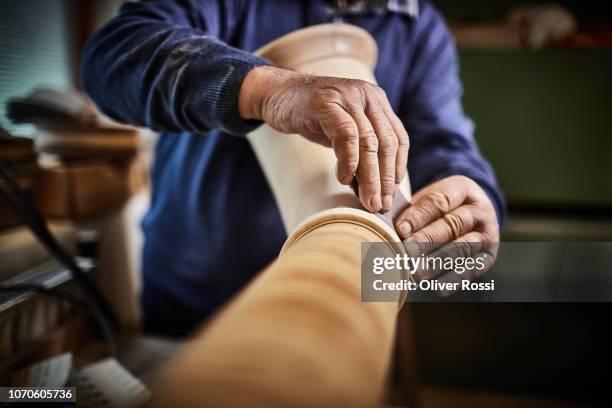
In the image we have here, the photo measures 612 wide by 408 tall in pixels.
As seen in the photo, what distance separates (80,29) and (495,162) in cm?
76

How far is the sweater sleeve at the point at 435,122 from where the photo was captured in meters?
0.33

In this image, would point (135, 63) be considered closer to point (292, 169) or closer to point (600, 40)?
point (292, 169)

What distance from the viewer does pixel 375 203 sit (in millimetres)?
227

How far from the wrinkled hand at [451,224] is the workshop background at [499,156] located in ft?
0.92

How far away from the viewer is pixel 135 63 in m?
0.31

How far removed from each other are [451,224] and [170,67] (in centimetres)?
19

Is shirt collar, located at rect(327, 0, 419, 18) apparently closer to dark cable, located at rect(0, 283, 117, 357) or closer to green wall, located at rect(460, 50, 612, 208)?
dark cable, located at rect(0, 283, 117, 357)

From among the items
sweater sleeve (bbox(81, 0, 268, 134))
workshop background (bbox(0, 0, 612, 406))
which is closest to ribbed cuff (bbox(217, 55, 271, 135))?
sweater sleeve (bbox(81, 0, 268, 134))

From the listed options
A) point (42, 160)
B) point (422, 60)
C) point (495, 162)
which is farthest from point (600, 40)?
point (42, 160)

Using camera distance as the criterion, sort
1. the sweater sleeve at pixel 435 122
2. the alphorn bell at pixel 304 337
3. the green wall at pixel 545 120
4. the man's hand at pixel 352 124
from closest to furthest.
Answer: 1. the alphorn bell at pixel 304 337
2. the man's hand at pixel 352 124
3. the sweater sleeve at pixel 435 122
4. the green wall at pixel 545 120

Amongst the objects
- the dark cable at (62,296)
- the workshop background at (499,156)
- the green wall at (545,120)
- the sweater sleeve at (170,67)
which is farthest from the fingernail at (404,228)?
the green wall at (545,120)

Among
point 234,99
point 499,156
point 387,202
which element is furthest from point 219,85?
point 499,156

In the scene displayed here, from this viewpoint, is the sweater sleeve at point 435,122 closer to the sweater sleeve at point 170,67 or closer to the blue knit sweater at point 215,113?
the blue knit sweater at point 215,113

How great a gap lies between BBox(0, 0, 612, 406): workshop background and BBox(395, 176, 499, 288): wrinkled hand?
11.0 inches
